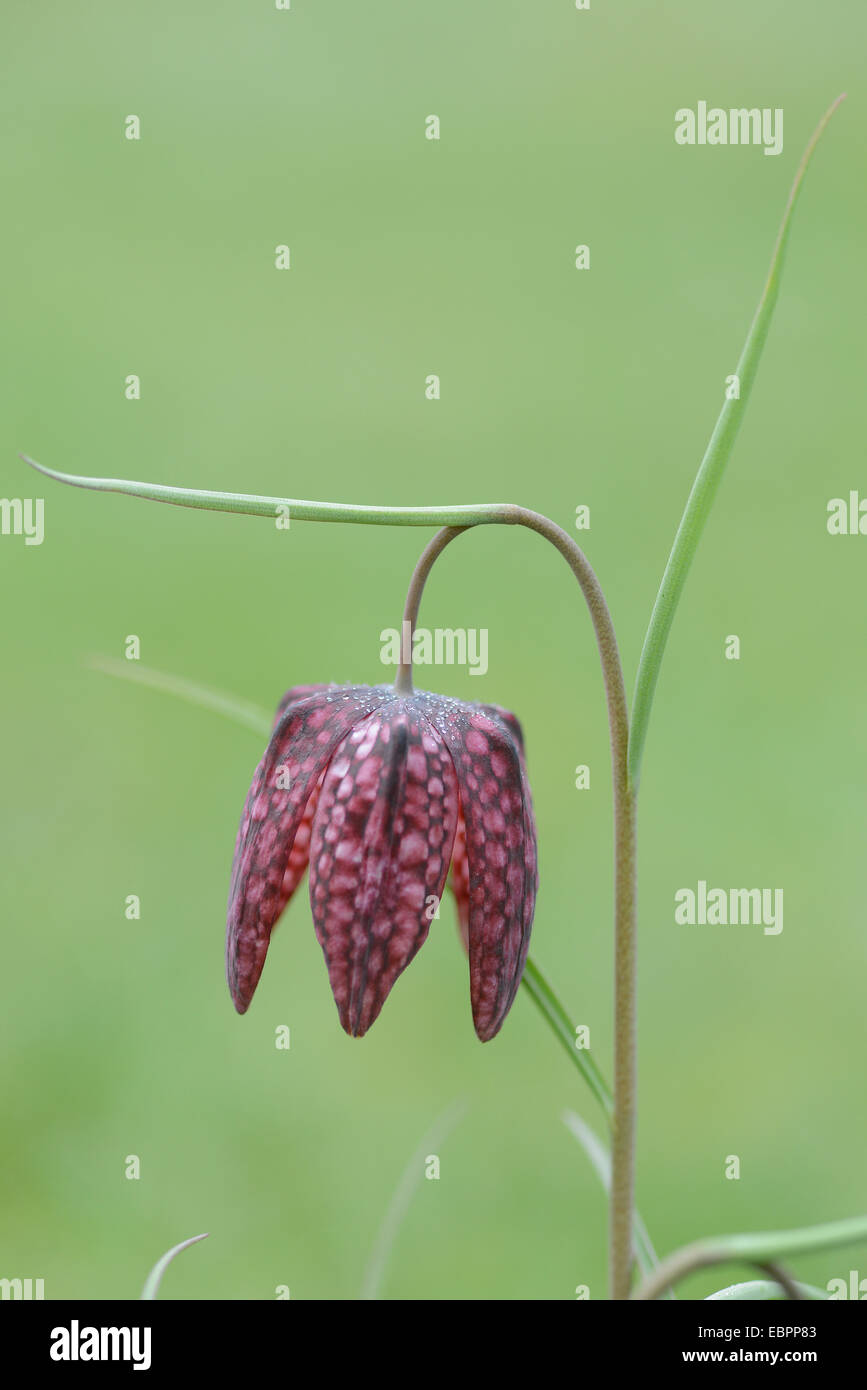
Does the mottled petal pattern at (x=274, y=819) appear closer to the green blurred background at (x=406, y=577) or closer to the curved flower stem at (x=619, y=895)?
the curved flower stem at (x=619, y=895)

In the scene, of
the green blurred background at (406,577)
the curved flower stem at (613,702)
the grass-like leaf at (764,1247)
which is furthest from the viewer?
the green blurred background at (406,577)

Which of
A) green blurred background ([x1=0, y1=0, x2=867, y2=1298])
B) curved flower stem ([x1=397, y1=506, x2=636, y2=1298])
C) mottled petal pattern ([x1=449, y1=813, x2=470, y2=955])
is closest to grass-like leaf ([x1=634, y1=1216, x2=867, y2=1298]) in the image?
curved flower stem ([x1=397, y1=506, x2=636, y2=1298])

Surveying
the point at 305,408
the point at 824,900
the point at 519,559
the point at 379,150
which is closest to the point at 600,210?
the point at 379,150

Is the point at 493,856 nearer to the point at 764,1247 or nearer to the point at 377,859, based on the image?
the point at 377,859

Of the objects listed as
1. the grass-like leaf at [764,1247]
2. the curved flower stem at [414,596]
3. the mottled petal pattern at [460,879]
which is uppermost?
the curved flower stem at [414,596]

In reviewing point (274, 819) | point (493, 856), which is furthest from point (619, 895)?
point (274, 819)

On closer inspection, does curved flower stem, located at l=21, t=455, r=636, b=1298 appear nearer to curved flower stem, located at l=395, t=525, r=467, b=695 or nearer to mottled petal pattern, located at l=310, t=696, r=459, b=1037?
curved flower stem, located at l=395, t=525, r=467, b=695

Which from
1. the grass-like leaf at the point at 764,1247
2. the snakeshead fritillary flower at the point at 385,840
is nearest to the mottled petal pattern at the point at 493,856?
the snakeshead fritillary flower at the point at 385,840
